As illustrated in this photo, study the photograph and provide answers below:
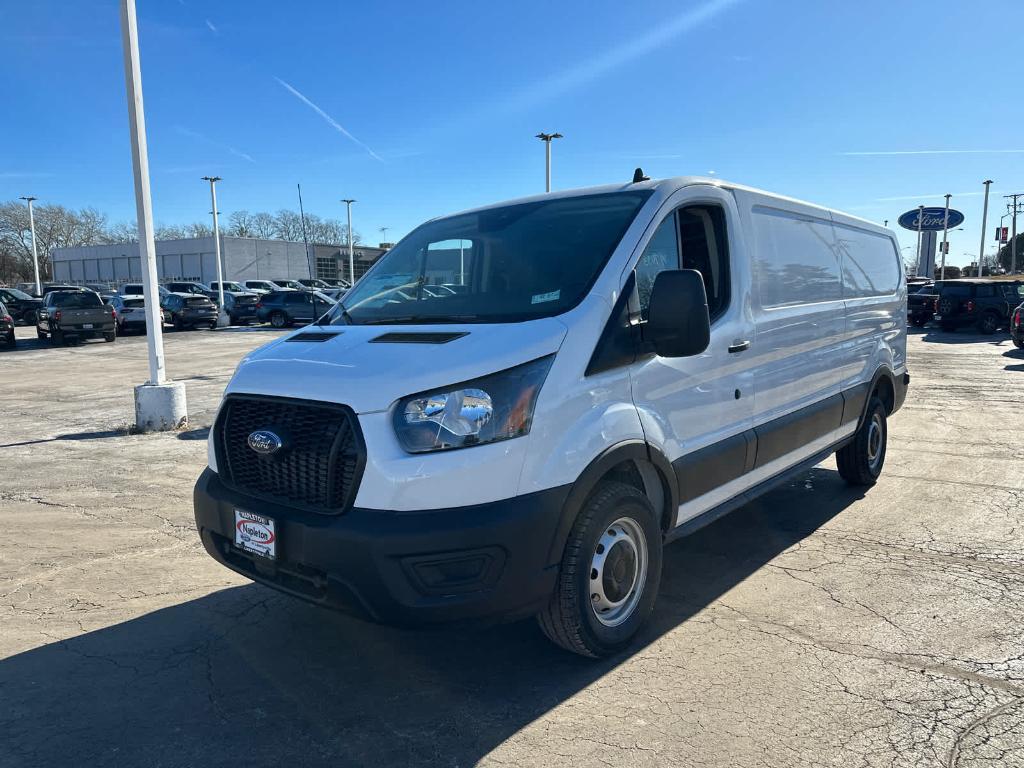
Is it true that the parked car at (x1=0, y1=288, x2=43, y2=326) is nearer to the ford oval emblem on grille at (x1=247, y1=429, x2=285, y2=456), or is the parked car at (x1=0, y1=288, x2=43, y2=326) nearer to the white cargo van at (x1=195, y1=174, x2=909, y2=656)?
the white cargo van at (x1=195, y1=174, x2=909, y2=656)

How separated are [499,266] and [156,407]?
22.1ft

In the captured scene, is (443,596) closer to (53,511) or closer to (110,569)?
(110,569)

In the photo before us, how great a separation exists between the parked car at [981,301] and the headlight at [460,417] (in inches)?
1001

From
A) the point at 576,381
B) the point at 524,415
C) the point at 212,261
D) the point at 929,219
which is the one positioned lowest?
the point at 524,415

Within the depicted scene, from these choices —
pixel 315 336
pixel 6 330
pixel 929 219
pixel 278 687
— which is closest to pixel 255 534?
pixel 278 687

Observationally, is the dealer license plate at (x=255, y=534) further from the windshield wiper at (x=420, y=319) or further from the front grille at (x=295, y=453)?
the windshield wiper at (x=420, y=319)

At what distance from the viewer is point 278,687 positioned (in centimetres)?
320

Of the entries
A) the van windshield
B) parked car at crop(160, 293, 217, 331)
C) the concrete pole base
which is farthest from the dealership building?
the van windshield

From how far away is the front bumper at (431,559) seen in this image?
2.71 metres

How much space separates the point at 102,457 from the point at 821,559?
6.95 m

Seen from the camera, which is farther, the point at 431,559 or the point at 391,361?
the point at 391,361

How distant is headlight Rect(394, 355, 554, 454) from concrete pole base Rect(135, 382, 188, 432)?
7231 millimetres

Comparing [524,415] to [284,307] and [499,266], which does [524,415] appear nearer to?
[499,266]

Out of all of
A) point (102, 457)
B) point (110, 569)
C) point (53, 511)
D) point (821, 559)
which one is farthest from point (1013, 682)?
point (102, 457)
